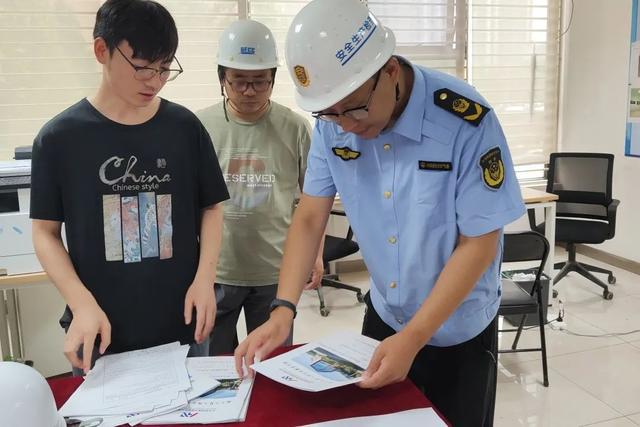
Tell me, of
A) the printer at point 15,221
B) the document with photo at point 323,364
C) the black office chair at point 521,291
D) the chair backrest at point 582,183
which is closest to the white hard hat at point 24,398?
the document with photo at point 323,364

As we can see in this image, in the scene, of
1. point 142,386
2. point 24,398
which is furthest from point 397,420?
point 24,398

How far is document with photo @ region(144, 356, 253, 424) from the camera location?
0.99m

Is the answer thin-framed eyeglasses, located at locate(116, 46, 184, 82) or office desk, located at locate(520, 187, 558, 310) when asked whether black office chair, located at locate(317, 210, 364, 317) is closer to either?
office desk, located at locate(520, 187, 558, 310)

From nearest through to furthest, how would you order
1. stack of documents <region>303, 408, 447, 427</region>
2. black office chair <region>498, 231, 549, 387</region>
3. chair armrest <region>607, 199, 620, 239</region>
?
stack of documents <region>303, 408, 447, 427</region>
black office chair <region>498, 231, 549, 387</region>
chair armrest <region>607, 199, 620, 239</region>

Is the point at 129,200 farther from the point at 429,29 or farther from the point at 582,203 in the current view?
the point at 429,29

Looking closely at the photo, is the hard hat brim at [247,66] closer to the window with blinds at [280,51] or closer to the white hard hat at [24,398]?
the white hard hat at [24,398]

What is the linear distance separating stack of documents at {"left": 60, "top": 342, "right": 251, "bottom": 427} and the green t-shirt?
65cm

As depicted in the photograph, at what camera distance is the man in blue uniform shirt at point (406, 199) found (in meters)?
1.02

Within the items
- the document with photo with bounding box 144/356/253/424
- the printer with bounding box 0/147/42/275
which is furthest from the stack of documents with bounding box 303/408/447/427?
the printer with bounding box 0/147/42/275

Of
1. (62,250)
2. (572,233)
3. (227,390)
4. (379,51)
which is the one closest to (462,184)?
(379,51)

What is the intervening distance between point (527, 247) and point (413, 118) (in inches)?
69.0

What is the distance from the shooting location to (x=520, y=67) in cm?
475

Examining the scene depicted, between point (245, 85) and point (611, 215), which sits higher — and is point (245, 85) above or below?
above

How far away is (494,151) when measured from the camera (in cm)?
110
